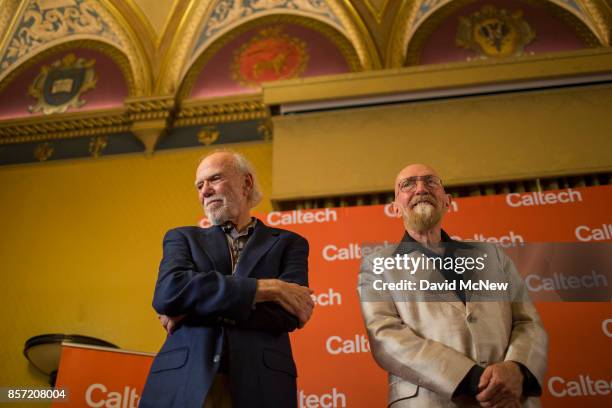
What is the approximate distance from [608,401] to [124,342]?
2963 mm

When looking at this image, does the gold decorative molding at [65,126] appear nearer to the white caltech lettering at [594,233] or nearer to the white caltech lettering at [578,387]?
the white caltech lettering at [594,233]

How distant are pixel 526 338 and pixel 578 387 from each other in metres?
1.25

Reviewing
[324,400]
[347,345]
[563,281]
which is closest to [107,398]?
[324,400]

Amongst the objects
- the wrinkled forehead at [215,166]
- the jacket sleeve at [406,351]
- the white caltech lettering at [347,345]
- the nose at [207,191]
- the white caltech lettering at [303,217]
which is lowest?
the jacket sleeve at [406,351]

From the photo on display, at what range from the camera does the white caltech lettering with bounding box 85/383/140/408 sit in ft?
9.81

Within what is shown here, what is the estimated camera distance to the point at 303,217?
3691 mm

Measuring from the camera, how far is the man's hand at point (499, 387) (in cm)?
166

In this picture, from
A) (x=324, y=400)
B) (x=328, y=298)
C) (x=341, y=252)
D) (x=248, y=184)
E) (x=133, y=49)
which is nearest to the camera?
(x=248, y=184)

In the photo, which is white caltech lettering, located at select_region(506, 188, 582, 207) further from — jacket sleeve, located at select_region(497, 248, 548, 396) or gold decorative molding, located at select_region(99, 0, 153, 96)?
gold decorative molding, located at select_region(99, 0, 153, 96)

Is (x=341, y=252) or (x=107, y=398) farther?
(x=341, y=252)

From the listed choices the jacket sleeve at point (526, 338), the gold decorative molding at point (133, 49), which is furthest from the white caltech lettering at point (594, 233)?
the gold decorative molding at point (133, 49)

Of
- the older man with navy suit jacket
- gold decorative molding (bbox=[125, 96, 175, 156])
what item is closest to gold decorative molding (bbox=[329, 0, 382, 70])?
gold decorative molding (bbox=[125, 96, 175, 156])

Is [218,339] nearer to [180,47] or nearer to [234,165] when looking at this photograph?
[234,165]

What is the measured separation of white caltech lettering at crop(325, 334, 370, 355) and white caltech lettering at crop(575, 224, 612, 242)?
1347 millimetres
